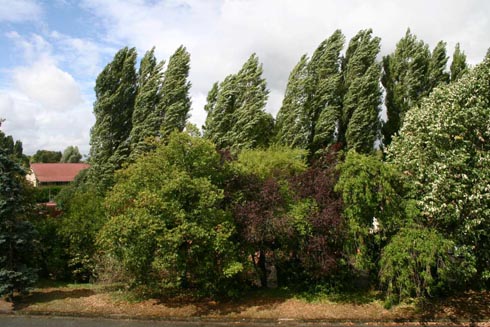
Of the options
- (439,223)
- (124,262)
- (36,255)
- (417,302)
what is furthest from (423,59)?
(36,255)

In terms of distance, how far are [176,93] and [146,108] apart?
2277mm

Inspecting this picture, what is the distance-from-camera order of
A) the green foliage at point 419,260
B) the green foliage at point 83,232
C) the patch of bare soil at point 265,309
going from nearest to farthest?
the green foliage at point 419,260 → the patch of bare soil at point 265,309 → the green foliage at point 83,232

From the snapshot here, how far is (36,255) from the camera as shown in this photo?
644 inches

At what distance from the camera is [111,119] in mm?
26922

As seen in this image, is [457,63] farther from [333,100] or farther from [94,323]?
[94,323]

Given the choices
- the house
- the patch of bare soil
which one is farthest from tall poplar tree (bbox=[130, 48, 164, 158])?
the house

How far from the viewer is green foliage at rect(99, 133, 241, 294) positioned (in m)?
13.0

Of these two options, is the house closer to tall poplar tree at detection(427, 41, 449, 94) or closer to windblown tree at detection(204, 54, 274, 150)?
windblown tree at detection(204, 54, 274, 150)

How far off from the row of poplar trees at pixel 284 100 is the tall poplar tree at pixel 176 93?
69 mm

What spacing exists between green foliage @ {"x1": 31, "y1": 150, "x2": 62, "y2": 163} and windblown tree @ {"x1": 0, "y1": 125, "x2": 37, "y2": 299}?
8294 centimetres

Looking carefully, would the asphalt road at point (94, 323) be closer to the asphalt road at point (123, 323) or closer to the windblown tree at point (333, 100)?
the asphalt road at point (123, 323)

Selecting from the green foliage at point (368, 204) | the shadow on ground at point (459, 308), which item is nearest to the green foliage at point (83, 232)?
the green foliage at point (368, 204)

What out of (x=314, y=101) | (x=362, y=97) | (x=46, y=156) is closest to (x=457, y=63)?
(x=362, y=97)

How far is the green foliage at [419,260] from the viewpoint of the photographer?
12.6 meters
